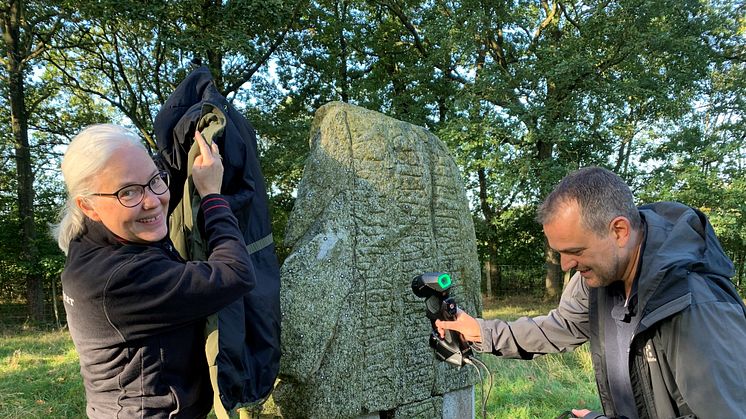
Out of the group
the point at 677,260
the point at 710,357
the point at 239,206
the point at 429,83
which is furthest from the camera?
the point at 429,83

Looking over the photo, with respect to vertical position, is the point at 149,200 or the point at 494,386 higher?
the point at 149,200

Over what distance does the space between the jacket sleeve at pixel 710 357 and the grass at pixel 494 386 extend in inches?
128

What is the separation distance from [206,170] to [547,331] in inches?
68.6

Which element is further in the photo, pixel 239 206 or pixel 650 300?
pixel 239 206

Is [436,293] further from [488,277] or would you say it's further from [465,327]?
[488,277]

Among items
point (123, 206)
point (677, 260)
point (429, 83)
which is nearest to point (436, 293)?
point (677, 260)

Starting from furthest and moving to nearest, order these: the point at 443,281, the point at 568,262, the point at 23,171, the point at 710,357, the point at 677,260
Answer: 1. the point at 23,171
2. the point at 443,281
3. the point at 568,262
4. the point at 677,260
5. the point at 710,357

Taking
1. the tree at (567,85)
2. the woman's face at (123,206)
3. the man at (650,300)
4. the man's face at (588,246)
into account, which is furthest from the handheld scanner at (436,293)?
the tree at (567,85)

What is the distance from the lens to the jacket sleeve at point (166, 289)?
4.93ft

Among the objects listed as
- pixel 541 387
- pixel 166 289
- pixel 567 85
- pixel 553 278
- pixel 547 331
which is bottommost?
pixel 541 387

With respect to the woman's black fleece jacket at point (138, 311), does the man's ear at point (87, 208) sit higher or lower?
higher

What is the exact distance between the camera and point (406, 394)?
11.8ft

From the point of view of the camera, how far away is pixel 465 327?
2510 millimetres

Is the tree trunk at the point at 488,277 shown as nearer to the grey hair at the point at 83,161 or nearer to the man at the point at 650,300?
the man at the point at 650,300
